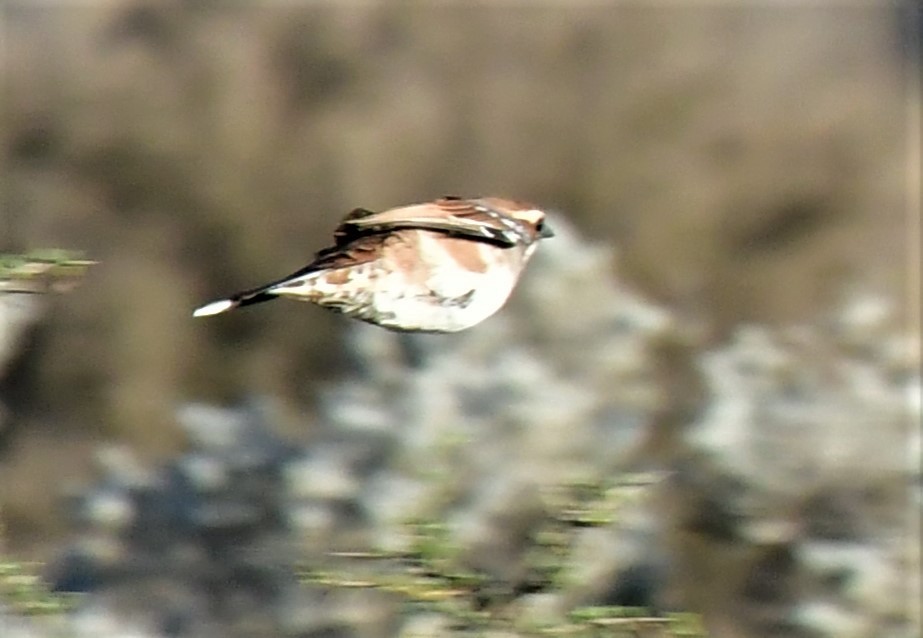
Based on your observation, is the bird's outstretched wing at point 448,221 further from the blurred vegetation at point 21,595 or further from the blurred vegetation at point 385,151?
the blurred vegetation at point 385,151

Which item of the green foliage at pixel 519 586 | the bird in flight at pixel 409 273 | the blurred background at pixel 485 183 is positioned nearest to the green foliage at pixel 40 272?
the bird in flight at pixel 409 273

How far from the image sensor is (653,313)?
210 centimetres

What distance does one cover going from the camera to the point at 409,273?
93 centimetres

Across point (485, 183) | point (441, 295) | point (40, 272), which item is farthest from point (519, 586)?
point (485, 183)

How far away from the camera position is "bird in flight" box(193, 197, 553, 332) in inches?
35.0

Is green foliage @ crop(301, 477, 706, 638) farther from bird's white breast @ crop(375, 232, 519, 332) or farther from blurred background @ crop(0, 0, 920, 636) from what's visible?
blurred background @ crop(0, 0, 920, 636)

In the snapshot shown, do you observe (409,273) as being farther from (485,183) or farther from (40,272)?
(485,183)

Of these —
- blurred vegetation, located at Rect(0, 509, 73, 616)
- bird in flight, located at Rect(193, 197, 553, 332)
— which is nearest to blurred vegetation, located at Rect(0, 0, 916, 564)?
blurred vegetation, located at Rect(0, 509, 73, 616)

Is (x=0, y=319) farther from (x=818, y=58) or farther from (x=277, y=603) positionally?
(x=818, y=58)

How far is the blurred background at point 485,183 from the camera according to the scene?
6.59 feet

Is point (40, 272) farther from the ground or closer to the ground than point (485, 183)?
closer to the ground

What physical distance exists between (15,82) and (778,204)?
111 cm

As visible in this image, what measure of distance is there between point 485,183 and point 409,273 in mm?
1102

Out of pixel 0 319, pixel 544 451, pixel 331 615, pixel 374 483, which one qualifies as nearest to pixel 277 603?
pixel 331 615
